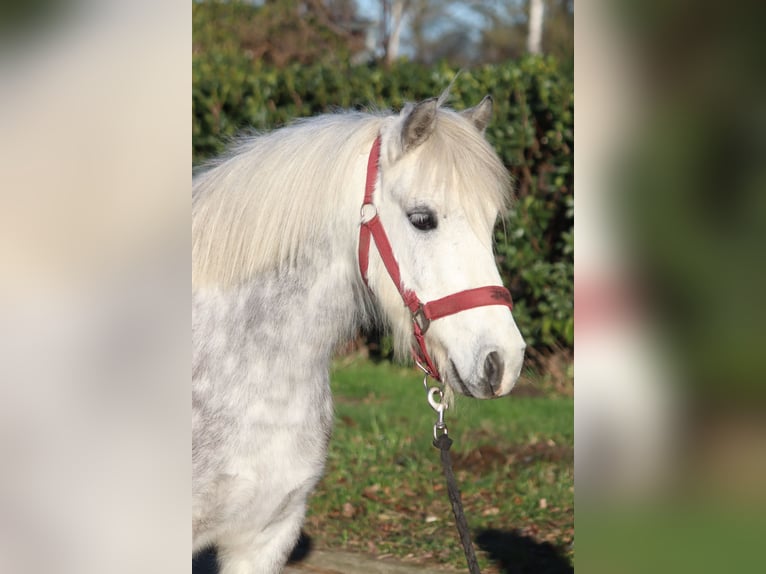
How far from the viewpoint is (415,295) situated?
8.13 ft

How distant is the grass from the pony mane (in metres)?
1.69

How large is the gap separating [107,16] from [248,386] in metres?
1.68

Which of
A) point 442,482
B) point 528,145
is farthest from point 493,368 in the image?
point 528,145

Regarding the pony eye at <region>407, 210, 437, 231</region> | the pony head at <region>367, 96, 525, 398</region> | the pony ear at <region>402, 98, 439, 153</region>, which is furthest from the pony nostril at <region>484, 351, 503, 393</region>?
the pony ear at <region>402, 98, 439, 153</region>

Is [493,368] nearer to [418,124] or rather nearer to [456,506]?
[456,506]

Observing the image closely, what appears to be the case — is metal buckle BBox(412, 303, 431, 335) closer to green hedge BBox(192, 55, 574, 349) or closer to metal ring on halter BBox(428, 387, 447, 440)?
metal ring on halter BBox(428, 387, 447, 440)

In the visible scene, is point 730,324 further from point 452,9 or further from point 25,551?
point 452,9

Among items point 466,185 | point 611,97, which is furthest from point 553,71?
point 611,97

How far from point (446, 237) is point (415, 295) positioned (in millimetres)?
188

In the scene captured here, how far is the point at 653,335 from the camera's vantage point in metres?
0.97

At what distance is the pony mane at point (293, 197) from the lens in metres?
2.61

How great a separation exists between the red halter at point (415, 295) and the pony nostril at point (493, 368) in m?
0.14

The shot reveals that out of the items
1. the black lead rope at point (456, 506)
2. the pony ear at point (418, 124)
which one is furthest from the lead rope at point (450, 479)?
the pony ear at point (418, 124)

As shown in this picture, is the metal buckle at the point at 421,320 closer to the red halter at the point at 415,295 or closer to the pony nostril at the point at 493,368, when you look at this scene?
the red halter at the point at 415,295
